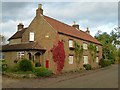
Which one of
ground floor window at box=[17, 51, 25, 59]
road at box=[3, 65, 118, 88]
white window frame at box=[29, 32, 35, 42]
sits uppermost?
white window frame at box=[29, 32, 35, 42]

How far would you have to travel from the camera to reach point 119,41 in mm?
86250

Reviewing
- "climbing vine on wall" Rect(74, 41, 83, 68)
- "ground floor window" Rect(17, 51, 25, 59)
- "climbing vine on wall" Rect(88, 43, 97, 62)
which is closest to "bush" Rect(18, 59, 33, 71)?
"ground floor window" Rect(17, 51, 25, 59)

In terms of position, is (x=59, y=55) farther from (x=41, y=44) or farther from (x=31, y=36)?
(x=31, y=36)

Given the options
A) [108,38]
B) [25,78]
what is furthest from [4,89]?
[108,38]

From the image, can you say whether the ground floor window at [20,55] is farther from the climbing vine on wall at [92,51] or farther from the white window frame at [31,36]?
the climbing vine on wall at [92,51]

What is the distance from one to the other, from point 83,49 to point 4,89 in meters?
24.8

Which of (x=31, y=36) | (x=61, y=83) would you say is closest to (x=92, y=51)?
(x=31, y=36)

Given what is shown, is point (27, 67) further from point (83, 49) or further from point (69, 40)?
point (83, 49)

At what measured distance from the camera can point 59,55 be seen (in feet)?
104

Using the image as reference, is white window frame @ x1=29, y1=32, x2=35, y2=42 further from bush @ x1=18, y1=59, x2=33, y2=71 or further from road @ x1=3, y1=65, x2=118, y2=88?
road @ x1=3, y1=65, x2=118, y2=88

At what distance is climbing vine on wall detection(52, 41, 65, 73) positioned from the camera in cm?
3136

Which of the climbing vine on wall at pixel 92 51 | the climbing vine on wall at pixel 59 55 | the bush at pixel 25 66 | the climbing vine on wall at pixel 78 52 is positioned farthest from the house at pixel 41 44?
→ the climbing vine on wall at pixel 92 51

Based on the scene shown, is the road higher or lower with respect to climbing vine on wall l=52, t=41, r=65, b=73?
lower

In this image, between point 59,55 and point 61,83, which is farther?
point 59,55
